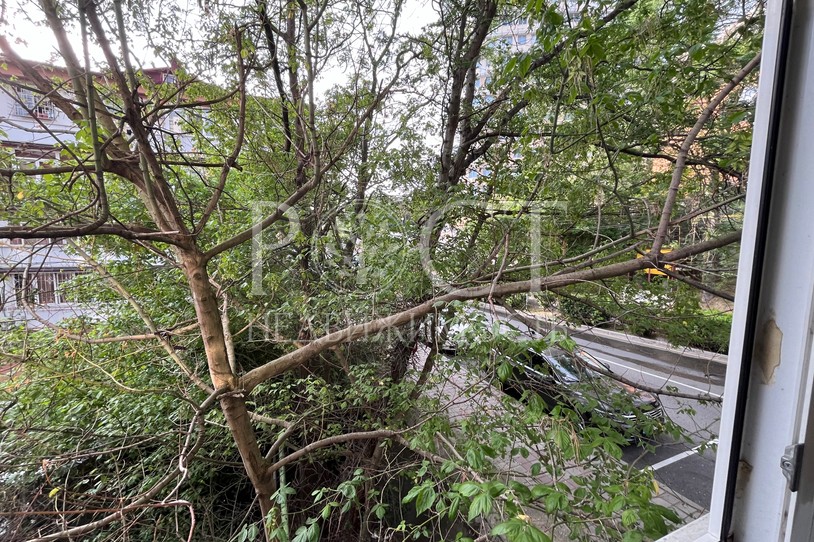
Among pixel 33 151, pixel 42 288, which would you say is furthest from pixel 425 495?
pixel 42 288

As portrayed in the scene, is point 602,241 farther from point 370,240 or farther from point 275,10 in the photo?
point 275,10

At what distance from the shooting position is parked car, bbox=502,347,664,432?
4.93 feet

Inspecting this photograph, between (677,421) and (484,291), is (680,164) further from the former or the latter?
(677,421)

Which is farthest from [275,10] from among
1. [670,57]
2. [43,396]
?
[43,396]

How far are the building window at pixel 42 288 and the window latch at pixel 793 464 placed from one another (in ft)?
9.34

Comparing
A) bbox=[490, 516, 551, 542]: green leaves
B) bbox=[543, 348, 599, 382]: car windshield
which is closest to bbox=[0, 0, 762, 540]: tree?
bbox=[490, 516, 551, 542]: green leaves

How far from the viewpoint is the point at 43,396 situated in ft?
7.80

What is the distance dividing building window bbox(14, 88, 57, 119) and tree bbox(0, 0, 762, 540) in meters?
0.08

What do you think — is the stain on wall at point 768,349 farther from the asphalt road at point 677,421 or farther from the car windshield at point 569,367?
the car windshield at point 569,367

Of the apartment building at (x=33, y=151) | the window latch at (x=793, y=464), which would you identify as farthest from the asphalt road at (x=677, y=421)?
the apartment building at (x=33, y=151)

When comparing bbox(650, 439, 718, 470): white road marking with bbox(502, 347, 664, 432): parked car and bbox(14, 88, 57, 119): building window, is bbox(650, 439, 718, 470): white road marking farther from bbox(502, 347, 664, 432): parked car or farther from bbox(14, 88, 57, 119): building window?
bbox(14, 88, 57, 119): building window

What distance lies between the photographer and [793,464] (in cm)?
42

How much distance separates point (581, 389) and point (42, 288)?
12.1 ft

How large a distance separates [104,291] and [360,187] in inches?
98.1
